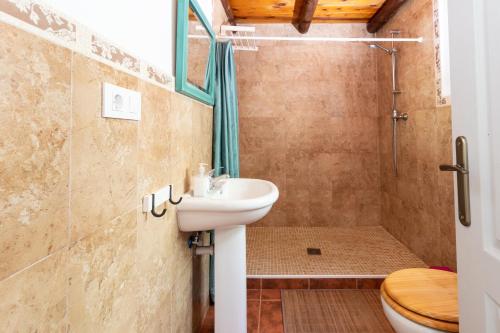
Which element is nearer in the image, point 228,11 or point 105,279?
point 105,279

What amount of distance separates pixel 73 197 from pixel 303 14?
303 centimetres

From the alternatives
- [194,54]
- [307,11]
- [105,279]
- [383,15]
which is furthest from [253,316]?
[383,15]

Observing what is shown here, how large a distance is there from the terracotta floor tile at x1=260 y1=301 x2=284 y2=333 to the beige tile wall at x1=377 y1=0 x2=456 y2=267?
131 cm

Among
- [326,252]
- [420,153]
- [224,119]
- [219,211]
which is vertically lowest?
[326,252]

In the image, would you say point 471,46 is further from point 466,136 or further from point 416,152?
point 416,152

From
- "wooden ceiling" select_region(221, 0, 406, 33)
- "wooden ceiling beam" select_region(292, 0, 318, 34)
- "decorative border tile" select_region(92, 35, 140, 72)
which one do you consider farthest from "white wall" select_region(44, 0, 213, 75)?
"wooden ceiling beam" select_region(292, 0, 318, 34)

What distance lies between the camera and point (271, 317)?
1735 millimetres

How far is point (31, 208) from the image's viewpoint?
464mm

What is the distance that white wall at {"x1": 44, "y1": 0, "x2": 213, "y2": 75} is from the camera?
0.60 meters

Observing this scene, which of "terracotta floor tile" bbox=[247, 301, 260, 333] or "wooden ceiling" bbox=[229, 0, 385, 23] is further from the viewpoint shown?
"wooden ceiling" bbox=[229, 0, 385, 23]

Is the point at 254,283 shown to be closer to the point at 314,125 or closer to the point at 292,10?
the point at 314,125

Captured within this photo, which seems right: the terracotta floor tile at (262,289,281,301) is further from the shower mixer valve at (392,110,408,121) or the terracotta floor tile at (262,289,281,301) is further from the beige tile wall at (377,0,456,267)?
the shower mixer valve at (392,110,408,121)

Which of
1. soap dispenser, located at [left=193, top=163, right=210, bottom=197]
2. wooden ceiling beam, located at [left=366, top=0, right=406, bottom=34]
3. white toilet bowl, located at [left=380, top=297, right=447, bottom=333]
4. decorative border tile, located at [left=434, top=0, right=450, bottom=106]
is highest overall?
wooden ceiling beam, located at [left=366, top=0, right=406, bottom=34]

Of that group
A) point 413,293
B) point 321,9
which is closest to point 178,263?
point 413,293
